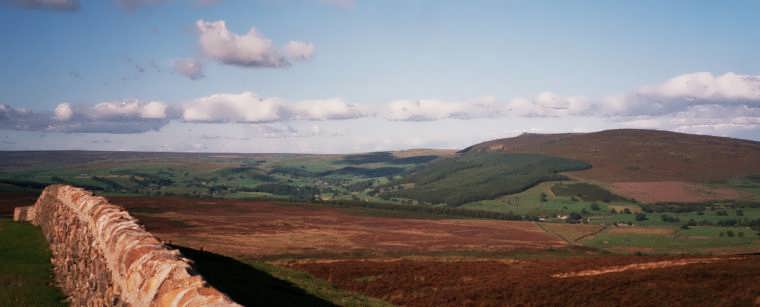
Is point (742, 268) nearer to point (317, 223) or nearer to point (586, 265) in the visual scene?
point (586, 265)

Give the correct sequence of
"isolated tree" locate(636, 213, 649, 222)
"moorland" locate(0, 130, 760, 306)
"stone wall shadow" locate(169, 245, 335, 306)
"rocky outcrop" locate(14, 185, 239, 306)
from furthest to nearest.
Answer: "isolated tree" locate(636, 213, 649, 222)
"moorland" locate(0, 130, 760, 306)
"stone wall shadow" locate(169, 245, 335, 306)
"rocky outcrop" locate(14, 185, 239, 306)

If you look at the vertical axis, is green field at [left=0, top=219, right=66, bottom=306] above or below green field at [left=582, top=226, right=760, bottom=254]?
above

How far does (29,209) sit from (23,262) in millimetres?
17207

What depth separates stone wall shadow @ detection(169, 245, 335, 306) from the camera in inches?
749

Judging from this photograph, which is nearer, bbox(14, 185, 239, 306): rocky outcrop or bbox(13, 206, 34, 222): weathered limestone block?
bbox(14, 185, 239, 306): rocky outcrop

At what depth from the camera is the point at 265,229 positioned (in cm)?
11356

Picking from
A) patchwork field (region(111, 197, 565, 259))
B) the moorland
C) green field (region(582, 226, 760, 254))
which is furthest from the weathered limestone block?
green field (region(582, 226, 760, 254))

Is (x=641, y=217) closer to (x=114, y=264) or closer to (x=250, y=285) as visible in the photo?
(x=250, y=285)

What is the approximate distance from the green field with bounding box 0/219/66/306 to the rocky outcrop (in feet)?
1.79

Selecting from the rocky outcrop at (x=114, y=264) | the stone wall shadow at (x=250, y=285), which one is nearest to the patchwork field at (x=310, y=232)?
the stone wall shadow at (x=250, y=285)

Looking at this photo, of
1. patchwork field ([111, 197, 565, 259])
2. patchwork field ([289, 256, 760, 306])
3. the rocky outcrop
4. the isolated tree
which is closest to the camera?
the rocky outcrop

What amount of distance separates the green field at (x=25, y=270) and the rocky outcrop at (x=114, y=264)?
1.79ft

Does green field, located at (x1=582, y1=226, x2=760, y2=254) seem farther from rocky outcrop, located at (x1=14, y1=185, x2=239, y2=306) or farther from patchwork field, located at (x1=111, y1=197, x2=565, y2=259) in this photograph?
rocky outcrop, located at (x1=14, y1=185, x2=239, y2=306)

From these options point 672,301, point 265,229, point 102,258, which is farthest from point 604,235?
point 102,258
